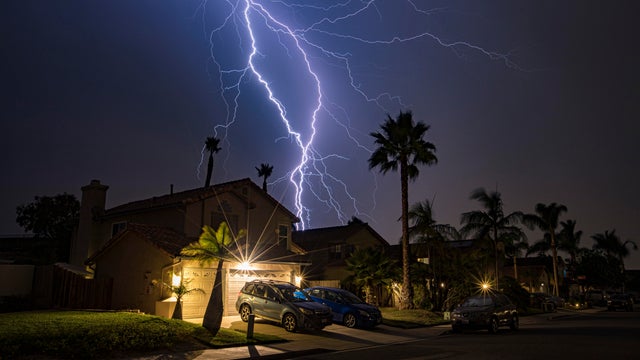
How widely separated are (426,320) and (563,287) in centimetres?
5075

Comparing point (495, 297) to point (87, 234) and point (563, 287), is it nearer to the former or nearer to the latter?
point (87, 234)

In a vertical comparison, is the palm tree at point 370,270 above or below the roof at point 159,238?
below

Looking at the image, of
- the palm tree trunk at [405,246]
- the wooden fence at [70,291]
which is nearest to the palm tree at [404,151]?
the palm tree trunk at [405,246]

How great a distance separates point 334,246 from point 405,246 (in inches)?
642

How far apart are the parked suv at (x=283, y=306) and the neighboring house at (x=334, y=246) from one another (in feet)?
66.8

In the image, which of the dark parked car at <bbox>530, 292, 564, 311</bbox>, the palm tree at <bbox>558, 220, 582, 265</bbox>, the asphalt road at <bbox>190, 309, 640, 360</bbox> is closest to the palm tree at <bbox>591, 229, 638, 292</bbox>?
the palm tree at <bbox>558, 220, 582, 265</bbox>

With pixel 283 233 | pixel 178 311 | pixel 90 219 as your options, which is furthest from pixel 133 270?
pixel 90 219

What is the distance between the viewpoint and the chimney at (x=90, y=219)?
30.2 meters

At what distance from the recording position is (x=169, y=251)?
19.5m

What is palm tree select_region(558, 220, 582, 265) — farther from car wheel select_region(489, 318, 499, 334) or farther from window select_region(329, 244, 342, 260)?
car wheel select_region(489, 318, 499, 334)

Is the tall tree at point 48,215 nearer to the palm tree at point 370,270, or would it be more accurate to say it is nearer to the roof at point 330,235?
the roof at point 330,235

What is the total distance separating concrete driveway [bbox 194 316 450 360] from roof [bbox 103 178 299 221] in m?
7.82

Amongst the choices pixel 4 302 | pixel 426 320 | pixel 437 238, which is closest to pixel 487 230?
pixel 437 238

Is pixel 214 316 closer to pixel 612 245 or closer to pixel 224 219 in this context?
pixel 224 219
